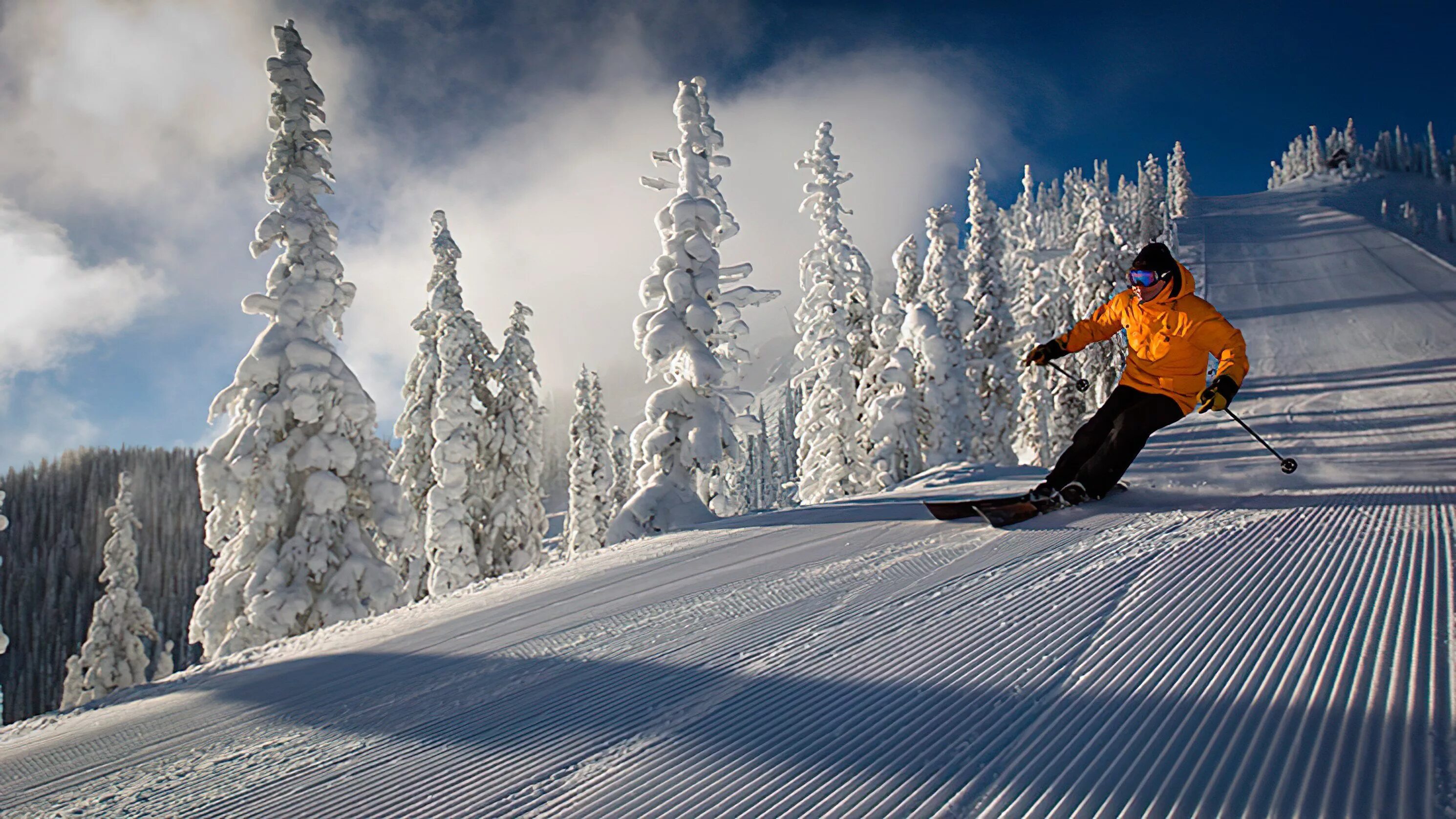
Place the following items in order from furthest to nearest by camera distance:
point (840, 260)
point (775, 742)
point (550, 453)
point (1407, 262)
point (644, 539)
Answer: point (550, 453) < point (1407, 262) < point (840, 260) < point (644, 539) < point (775, 742)

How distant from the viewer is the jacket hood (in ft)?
17.8

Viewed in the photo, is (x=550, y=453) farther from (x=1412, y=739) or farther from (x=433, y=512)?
(x=1412, y=739)

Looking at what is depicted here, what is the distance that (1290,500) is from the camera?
5.10m

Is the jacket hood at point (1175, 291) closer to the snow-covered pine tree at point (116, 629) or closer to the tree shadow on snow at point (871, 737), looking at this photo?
the tree shadow on snow at point (871, 737)

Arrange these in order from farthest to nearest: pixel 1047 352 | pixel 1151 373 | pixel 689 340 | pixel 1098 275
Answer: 1. pixel 1098 275
2. pixel 689 340
3. pixel 1047 352
4. pixel 1151 373

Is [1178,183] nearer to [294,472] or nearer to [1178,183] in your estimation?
[1178,183]

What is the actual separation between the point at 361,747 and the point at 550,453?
446 feet

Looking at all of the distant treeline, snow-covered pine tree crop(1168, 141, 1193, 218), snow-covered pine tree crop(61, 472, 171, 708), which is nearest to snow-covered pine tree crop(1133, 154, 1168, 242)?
snow-covered pine tree crop(1168, 141, 1193, 218)

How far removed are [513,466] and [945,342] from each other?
15772 millimetres

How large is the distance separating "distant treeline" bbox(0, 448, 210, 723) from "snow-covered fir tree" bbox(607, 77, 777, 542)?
7871 centimetres

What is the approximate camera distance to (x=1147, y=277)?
547cm

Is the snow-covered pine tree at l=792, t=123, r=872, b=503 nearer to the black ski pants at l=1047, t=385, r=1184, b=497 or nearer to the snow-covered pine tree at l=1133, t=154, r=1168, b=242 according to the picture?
the snow-covered pine tree at l=1133, t=154, r=1168, b=242

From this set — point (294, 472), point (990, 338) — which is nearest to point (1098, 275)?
point (990, 338)

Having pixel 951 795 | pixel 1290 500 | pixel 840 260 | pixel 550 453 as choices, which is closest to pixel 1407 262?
pixel 840 260
